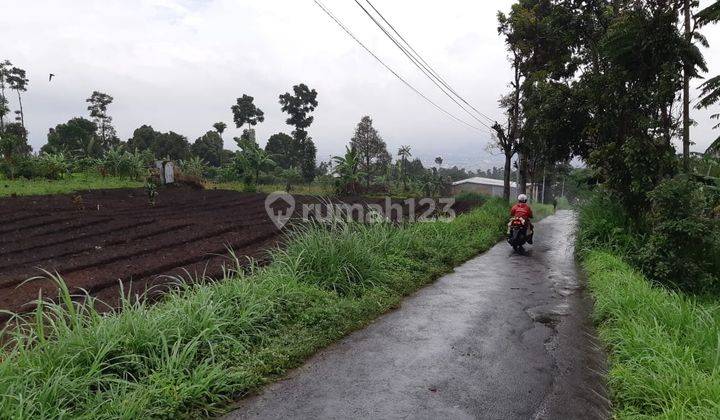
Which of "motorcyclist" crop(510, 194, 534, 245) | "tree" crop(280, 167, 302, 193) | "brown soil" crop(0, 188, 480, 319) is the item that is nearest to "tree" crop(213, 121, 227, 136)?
"tree" crop(280, 167, 302, 193)

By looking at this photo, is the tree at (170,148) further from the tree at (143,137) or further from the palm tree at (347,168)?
the palm tree at (347,168)

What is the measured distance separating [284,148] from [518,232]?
150ft

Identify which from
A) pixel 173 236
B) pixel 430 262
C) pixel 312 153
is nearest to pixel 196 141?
pixel 312 153

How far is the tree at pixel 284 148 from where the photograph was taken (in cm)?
5267

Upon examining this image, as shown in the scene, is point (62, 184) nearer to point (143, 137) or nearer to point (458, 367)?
point (458, 367)

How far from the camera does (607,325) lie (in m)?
5.64

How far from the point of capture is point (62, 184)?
68.8 ft

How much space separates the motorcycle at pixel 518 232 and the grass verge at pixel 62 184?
17.3 metres

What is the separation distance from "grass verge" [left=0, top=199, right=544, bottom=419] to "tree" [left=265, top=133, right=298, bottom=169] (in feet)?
150

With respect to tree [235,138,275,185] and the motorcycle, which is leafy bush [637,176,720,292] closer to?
the motorcycle

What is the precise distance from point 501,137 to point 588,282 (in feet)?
42.0

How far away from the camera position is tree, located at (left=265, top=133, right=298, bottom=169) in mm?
52672

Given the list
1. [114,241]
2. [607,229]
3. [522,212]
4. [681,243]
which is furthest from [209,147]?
[681,243]

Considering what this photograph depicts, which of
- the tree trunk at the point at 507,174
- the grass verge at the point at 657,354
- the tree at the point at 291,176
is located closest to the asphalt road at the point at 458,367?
the grass verge at the point at 657,354
